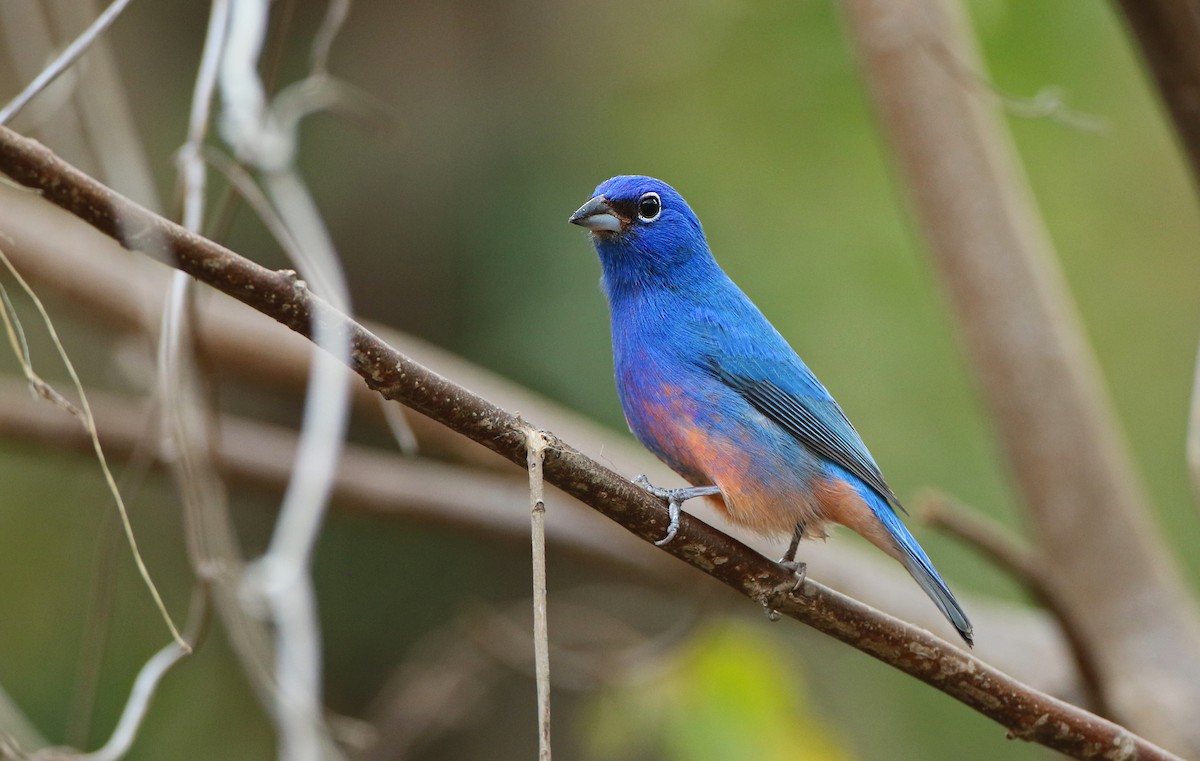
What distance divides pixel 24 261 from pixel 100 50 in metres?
1.21

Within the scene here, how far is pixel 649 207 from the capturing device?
304 cm

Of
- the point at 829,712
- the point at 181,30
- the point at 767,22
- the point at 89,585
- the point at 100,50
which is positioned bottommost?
the point at 89,585

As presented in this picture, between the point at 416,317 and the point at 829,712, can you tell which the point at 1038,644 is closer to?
the point at 829,712

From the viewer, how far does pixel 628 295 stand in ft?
9.81

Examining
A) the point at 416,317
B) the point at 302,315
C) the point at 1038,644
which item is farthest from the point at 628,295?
the point at 416,317

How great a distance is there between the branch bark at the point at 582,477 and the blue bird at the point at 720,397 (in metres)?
0.32

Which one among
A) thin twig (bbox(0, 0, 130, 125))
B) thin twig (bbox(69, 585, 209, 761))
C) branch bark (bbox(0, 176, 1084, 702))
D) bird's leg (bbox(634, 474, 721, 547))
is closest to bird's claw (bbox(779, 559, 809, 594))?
bird's leg (bbox(634, 474, 721, 547))

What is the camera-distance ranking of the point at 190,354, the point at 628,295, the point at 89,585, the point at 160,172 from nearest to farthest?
1. the point at 628,295
2. the point at 190,354
3. the point at 89,585
4. the point at 160,172

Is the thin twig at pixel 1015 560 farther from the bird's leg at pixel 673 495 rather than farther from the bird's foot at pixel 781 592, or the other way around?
the bird's foot at pixel 781 592

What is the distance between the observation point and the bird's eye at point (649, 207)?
3.00 meters

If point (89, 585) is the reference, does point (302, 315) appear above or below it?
above

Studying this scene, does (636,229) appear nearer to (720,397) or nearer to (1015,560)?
(720,397)

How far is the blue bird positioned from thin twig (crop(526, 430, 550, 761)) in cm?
88

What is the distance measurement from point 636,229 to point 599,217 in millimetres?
111
